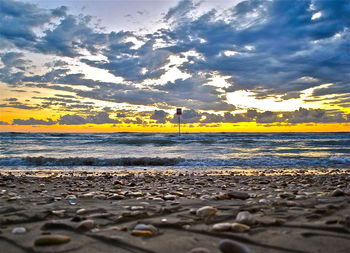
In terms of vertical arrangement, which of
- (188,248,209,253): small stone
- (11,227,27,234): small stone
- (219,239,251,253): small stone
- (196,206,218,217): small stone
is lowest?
(196,206,218,217): small stone

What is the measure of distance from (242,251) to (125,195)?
2.73 m

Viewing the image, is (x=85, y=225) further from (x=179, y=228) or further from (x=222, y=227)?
(x=222, y=227)

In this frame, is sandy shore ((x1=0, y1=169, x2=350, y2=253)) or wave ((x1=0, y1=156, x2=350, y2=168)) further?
wave ((x1=0, y1=156, x2=350, y2=168))

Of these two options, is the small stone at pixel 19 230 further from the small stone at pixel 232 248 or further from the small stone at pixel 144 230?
the small stone at pixel 232 248

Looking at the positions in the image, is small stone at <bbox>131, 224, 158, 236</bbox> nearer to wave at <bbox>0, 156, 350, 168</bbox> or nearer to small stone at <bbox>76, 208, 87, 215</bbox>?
small stone at <bbox>76, 208, 87, 215</bbox>

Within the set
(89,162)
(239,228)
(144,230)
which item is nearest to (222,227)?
(239,228)

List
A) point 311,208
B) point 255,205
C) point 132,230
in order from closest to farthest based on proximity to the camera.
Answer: point 132,230, point 311,208, point 255,205

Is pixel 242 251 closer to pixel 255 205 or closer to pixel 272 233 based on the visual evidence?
pixel 272 233

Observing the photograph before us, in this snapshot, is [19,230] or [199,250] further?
[19,230]

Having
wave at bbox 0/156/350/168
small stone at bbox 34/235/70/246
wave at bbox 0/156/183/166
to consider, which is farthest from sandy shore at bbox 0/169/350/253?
wave at bbox 0/156/183/166

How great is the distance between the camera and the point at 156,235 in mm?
1959

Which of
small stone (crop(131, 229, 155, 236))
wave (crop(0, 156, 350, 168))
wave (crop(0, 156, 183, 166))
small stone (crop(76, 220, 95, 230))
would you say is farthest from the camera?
wave (crop(0, 156, 183, 166))

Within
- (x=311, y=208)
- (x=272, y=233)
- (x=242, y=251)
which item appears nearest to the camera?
(x=242, y=251)

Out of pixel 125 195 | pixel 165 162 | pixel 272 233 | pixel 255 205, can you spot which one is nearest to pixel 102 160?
pixel 165 162
